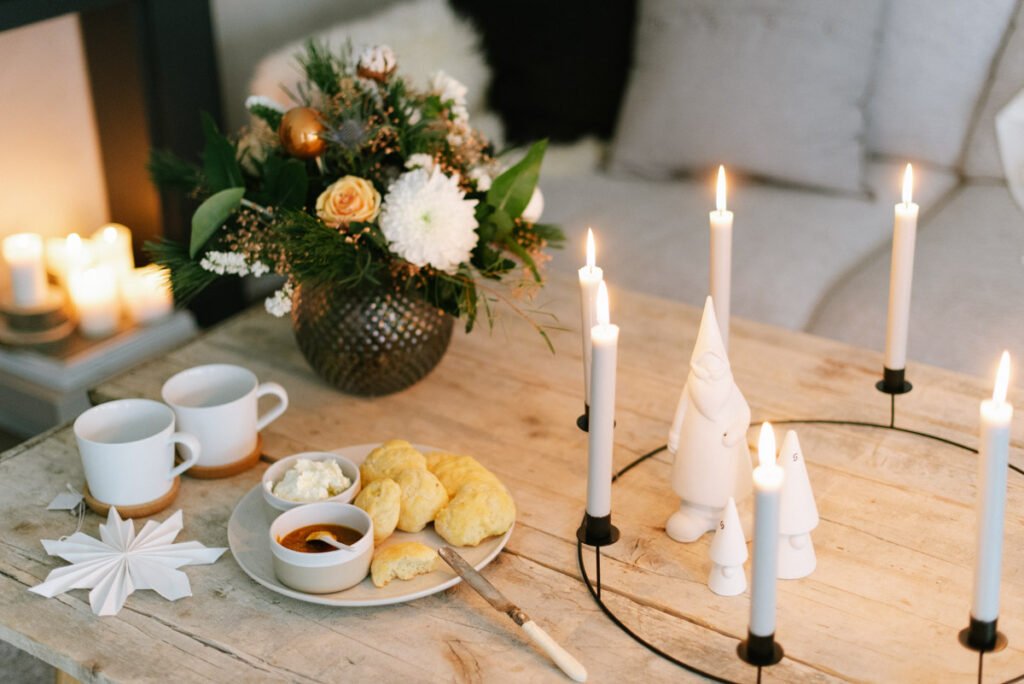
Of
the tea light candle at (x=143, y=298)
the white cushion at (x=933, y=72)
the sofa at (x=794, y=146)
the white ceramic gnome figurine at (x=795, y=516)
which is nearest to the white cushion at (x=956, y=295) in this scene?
the sofa at (x=794, y=146)

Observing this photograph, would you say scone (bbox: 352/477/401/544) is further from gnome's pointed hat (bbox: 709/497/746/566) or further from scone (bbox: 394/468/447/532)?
gnome's pointed hat (bbox: 709/497/746/566)

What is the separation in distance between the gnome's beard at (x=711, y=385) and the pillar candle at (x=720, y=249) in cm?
14

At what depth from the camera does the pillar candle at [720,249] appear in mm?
1104

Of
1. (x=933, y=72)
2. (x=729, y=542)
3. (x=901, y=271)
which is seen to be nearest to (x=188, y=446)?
(x=729, y=542)

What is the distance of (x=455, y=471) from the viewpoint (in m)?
1.11

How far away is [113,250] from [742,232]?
1.23 meters

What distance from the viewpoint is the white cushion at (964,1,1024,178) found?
2076 millimetres

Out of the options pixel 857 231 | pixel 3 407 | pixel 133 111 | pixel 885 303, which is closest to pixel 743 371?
pixel 885 303

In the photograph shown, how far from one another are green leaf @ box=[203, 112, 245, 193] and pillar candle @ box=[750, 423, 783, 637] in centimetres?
76

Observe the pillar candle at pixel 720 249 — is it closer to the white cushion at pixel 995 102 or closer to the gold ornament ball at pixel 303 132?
A: the gold ornament ball at pixel 303 132

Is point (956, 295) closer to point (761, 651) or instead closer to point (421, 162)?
point (421, 162)

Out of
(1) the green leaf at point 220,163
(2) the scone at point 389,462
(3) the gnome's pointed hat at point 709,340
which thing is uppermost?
(1) the green leaf at point 220,163

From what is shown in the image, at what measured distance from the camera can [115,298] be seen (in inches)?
88.4

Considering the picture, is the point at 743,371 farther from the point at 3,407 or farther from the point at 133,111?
the point at 3,407
